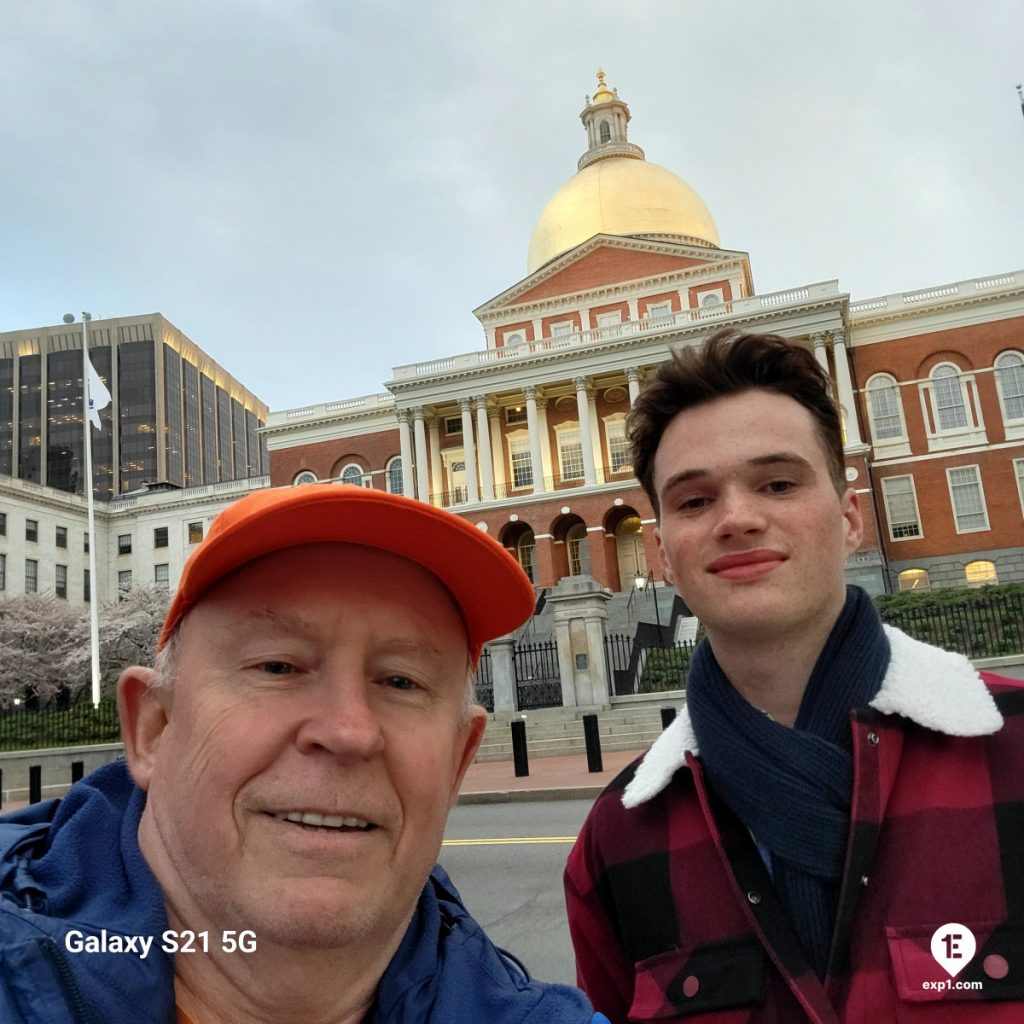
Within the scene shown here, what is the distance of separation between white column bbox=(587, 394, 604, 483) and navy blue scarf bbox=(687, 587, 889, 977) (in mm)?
43898

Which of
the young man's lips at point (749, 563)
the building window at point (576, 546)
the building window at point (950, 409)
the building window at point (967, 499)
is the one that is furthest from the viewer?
the building window at point (576, 546)

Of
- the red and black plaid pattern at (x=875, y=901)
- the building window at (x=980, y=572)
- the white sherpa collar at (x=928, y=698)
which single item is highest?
the building window at (x=980, y=572)

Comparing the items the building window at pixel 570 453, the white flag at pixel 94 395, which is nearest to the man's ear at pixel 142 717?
the white flag at pixel 94 395

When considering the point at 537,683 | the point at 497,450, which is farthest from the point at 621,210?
the point at 537,683

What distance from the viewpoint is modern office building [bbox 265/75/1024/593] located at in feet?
141

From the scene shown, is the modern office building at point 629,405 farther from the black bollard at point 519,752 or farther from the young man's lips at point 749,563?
the young man's lips at point 749,563

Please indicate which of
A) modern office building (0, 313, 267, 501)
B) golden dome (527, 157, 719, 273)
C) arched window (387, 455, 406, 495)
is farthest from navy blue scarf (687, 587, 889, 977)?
modern office building (0, 313, 267, 501)

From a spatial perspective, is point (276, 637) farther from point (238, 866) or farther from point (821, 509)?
point (821, 509)

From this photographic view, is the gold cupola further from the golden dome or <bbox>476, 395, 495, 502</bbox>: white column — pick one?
<bbox>476, 395, 495, 502</bbox>: white column

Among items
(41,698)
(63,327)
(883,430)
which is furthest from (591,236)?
(63,327)

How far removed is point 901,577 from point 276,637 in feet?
152

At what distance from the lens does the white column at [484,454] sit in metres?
47.3

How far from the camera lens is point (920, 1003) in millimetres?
1721

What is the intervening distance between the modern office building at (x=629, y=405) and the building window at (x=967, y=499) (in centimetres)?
7
